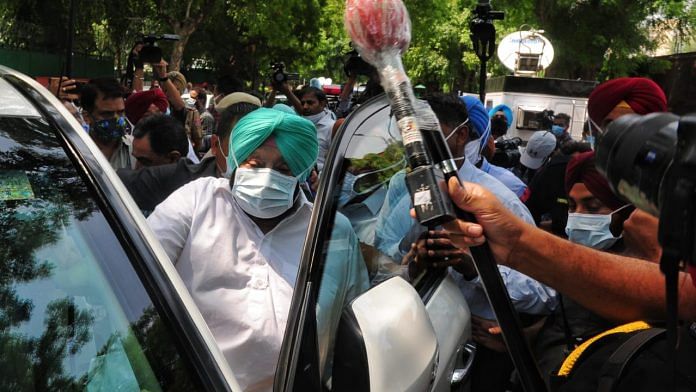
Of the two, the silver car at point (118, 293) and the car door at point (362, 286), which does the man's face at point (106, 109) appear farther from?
the car door at point (362, 286)

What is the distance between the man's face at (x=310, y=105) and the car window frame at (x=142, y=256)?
6.17 m

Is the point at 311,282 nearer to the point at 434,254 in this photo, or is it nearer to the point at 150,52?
the point at 434,254

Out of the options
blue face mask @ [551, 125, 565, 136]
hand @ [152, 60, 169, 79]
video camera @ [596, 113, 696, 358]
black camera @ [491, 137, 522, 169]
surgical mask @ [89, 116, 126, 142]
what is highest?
video camera @ [596, 113, 696, 358]

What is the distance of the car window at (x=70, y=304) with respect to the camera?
147cm

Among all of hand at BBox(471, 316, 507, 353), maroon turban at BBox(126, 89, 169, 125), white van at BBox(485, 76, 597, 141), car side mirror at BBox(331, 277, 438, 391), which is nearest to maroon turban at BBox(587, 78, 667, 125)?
hand at BBox(471, 316, 507, 353)

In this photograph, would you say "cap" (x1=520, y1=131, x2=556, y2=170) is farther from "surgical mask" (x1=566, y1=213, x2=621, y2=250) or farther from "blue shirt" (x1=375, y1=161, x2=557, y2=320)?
"blue shirt" (x1=375, y1=161, x2=557, y2=320)

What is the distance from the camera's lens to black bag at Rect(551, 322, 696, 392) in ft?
5.42

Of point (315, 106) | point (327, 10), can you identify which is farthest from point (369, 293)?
point (327, 10)

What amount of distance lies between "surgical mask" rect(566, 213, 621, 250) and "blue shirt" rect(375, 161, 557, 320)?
1.26ft

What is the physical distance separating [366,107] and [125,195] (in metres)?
0.66

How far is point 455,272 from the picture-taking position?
2.52m

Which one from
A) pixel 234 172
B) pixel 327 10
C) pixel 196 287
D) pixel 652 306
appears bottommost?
pixel 196 287

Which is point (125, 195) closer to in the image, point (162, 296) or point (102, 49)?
point (162, 296)

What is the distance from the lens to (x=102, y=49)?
30.4 metres
